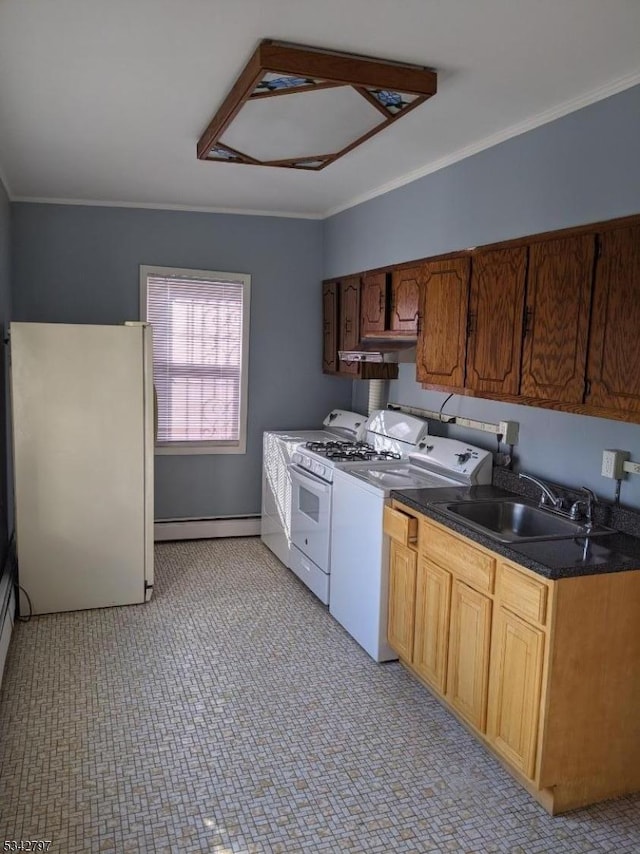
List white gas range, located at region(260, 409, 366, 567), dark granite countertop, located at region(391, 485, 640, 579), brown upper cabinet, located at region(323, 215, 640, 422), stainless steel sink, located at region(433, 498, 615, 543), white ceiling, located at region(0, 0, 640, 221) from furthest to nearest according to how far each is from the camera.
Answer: white gas range, located at region(260, 409, 366, 567), stainless steel sink, located at region(433, 498, 615, 543), brown upper cabinet, located at region(323, 215, 640, 422), dark granite countertop, located at region(391, 485, 640, 579), white ceiling, located at region(0, 0, 640, 221)

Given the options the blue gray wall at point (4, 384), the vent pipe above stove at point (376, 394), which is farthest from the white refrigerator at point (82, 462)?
the vent pipe above stove at point (376, 394)

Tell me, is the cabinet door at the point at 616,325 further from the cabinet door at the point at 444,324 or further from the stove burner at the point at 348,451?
the stove burner at the point at 348,451

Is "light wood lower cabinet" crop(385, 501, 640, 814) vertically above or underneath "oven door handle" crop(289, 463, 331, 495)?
underneath

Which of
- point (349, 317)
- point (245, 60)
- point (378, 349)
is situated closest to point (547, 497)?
point (378, 349)

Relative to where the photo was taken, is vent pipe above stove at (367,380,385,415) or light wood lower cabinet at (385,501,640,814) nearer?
light wood lower cabinet at (385,501,640,814)

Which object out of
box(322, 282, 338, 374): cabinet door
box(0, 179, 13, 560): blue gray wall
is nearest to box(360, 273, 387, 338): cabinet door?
box(322, 282, 338, 374): cabinet door

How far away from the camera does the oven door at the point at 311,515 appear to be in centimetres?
399

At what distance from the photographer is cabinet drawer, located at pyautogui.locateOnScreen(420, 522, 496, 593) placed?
2.61 meters

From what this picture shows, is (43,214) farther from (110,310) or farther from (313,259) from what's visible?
(313,259)

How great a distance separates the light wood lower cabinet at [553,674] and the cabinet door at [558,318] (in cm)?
71

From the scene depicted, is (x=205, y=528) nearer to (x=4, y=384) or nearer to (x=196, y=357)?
(x=196, y=357)

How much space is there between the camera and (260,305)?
5.36m

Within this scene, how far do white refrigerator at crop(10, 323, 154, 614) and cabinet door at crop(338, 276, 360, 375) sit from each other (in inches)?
58.9

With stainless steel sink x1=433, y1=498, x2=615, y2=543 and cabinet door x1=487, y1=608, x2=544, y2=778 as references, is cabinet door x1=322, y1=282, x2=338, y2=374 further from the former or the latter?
cabinet door x1=487, y1=608, x2=544, y2=778
